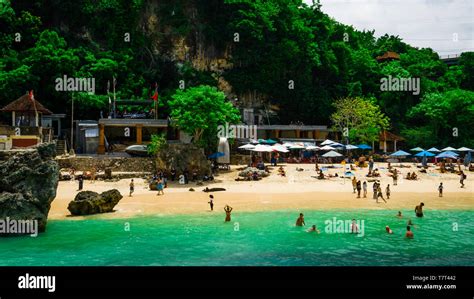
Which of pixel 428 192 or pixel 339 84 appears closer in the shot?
pixel 428 192

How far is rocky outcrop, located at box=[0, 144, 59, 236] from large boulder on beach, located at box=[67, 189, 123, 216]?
10.5ft

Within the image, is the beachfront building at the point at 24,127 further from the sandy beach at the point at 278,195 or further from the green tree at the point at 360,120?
the green tree at the point at 360,120

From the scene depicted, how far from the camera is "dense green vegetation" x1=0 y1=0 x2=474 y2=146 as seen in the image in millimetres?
47469

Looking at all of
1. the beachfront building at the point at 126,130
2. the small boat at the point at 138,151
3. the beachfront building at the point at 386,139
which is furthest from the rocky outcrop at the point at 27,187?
the beachfront building at the point at 386,139

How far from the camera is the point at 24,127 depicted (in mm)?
37344

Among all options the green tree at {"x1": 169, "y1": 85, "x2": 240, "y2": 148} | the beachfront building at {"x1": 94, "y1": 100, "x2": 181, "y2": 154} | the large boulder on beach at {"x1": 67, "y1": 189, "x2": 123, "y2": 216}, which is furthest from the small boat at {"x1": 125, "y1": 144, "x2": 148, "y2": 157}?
the large boulder on beach at {"x1": 67, "y1": 189, "x2": 123, "y2": 216}

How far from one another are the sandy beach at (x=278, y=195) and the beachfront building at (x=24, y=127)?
7183mm

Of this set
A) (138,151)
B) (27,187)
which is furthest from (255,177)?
(27,187)

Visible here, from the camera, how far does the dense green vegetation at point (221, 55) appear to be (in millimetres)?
47469

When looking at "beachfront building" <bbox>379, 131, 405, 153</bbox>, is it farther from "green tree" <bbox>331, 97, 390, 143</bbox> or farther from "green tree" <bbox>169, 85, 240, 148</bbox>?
"green tree" <bbox>169, 85, 240, 148</bbox>

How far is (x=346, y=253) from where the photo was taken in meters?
16.6

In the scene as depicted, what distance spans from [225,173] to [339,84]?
99.3 feet
